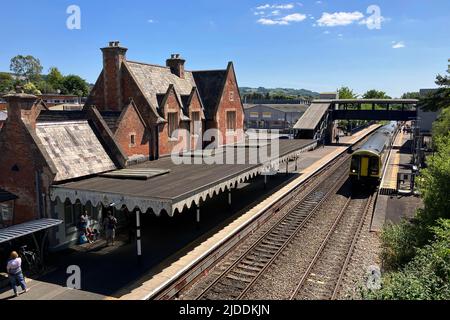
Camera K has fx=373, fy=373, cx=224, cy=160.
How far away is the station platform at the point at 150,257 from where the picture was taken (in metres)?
12.8

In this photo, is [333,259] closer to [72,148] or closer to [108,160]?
[108,160]

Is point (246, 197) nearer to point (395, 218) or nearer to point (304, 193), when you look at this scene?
point (304, 193)

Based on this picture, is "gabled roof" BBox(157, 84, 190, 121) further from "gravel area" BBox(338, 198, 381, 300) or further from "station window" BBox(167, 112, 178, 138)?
"gravel area" BBox(338, 198, 381, 300)

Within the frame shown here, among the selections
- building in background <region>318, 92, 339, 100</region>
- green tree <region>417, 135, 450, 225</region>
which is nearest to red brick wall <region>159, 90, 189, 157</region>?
green tree <region>417, 135, 450, 225</region>

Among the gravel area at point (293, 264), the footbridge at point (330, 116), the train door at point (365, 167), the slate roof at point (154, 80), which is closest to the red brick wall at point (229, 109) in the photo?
the slate roof at point (154, 80)

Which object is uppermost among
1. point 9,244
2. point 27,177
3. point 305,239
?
point 27,177

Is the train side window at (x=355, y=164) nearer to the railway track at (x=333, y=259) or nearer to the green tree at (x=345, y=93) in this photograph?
the railway track at (x=333, y=259)

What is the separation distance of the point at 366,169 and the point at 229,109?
43.4ft

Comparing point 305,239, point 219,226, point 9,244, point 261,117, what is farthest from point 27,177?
point 261,117

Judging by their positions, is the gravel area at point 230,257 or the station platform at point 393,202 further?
the station platform at point 393,202

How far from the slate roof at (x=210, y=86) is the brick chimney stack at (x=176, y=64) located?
2.47 metres

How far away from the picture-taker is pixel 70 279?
13617mm

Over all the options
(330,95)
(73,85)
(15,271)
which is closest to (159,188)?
(15,271)
